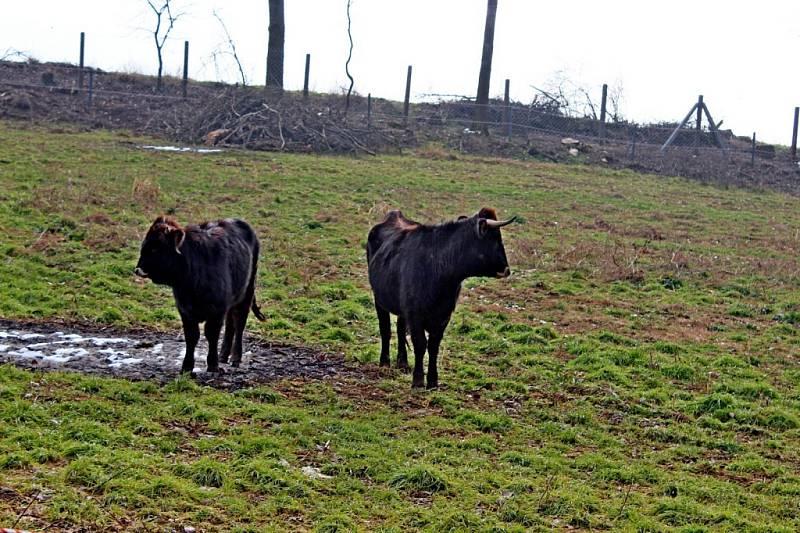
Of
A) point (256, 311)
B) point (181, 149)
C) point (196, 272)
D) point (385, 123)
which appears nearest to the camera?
point (196, 272)

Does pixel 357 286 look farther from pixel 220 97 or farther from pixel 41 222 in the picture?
pixel 220 97

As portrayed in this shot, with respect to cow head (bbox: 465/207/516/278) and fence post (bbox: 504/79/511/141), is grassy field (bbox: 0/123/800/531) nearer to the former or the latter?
cow head (bbox: 465/207/516/278)

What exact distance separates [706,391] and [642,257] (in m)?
7.05

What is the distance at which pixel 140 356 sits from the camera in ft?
31.1

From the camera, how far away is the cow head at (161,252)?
8828 millimetres

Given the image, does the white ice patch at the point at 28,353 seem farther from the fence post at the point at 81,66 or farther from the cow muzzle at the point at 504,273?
the fence post at the point at 81,66

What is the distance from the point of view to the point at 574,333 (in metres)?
11.7

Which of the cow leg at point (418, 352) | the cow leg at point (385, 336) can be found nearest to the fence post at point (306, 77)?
the cow leg at point (385, 336)

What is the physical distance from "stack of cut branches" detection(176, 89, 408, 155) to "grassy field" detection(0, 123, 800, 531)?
7099 millimetres

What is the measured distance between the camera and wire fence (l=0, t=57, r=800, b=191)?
1120 inches

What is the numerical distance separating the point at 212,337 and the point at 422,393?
79.3 inches

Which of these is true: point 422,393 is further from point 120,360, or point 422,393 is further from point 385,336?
point 120,360

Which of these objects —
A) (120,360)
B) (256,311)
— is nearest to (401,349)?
(256,311)

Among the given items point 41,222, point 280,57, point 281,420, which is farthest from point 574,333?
point 280,57
